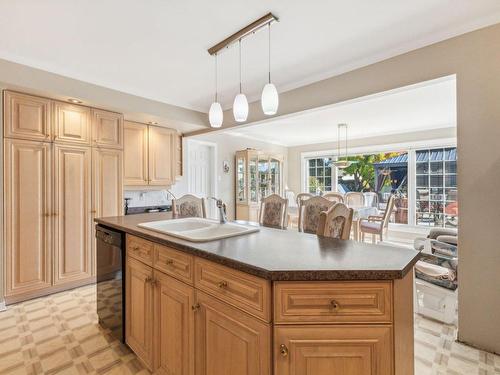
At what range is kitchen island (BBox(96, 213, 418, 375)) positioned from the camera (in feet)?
3.23

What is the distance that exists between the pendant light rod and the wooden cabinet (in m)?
2.02

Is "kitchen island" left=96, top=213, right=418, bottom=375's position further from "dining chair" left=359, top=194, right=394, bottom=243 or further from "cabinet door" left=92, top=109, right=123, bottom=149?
"dining chair" left=359, top=194, right=394, bottom=243

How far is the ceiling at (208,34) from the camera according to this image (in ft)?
5.91

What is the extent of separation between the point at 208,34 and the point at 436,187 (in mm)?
5227

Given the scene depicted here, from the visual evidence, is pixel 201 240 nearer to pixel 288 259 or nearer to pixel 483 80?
pixel 288 259

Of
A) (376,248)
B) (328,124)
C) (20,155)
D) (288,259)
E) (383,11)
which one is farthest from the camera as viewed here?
(328,124)

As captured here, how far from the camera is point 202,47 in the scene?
2330 mm

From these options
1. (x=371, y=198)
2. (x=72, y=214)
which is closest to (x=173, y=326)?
(x=72, y=214)

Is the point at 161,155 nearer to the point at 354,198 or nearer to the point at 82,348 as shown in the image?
the point at 82,348

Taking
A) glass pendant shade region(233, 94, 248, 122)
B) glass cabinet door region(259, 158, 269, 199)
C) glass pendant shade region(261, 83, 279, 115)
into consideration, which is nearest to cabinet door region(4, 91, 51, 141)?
glass pendant shade region(233, 94, 248, 122)

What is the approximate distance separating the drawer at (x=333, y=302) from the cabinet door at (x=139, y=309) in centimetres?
96

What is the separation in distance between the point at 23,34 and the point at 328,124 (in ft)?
14.3

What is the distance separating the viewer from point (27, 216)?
2719 mm

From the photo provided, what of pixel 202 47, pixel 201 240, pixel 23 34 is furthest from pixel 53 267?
pixel 202 47
